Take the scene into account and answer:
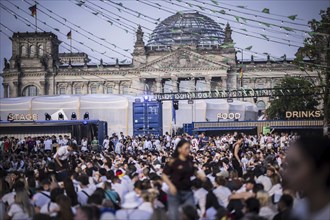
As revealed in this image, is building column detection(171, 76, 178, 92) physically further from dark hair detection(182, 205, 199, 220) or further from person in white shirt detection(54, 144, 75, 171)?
dark hair detection(182, 205, 199, 220)

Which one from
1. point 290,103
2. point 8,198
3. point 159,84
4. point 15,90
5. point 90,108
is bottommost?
point 8,198

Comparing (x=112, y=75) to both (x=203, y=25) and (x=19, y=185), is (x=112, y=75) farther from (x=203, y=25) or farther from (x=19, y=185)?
(x=19, y=185)

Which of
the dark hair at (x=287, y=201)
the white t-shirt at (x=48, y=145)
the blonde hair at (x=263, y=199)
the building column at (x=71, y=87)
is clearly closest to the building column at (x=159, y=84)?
the building column at (x=71, y=87)

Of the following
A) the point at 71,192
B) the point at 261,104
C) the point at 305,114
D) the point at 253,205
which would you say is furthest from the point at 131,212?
the point at 261,104

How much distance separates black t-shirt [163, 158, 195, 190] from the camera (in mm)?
8875

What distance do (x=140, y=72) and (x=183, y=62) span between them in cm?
797

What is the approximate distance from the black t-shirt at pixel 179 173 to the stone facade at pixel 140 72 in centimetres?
8725

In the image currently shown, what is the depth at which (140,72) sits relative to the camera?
328ft

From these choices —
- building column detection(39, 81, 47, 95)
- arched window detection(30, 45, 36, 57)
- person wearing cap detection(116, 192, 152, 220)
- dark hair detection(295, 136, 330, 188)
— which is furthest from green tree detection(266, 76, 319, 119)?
dark hair detection(295, 136, 330, 188)

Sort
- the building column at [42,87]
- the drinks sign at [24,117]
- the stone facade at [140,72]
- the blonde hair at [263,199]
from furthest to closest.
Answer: the building column at [42,87] → the stone facade at [140,72] → the drinks sign at [24,117] → the blonde hair at [263,199]

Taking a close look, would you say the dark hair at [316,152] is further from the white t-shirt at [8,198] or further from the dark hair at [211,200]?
the white t-shirt at [8,198]

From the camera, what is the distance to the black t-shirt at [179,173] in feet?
29.1

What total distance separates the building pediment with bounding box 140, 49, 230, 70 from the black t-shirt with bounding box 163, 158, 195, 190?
292 feet

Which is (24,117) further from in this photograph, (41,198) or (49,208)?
(49,208)
